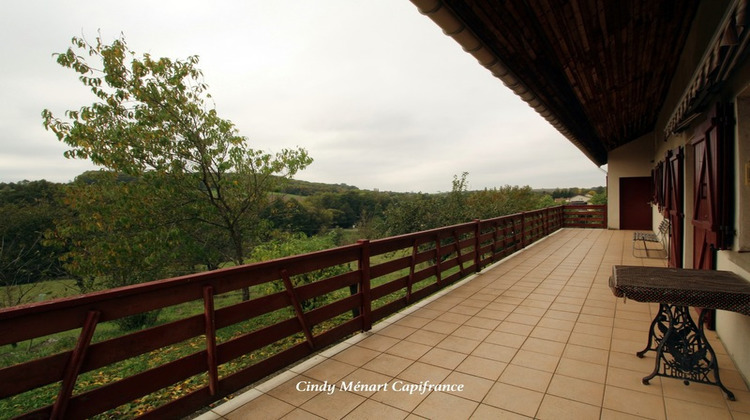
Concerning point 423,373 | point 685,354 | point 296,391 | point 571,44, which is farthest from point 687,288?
point 571,44

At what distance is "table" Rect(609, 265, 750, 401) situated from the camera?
6.04 feet

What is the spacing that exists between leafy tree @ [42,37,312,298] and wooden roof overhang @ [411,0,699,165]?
484 centimetres

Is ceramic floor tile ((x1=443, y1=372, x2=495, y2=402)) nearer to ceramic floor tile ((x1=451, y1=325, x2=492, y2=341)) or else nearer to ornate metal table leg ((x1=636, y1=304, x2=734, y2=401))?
ceramic floor tile ((x1=451, y1=325, x2=492, y2=341))

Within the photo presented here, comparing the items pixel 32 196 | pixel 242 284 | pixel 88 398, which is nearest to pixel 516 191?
pixel 242 284

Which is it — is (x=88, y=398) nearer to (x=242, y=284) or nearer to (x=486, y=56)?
(x=242, y=284)

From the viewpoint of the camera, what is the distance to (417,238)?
12.8ft

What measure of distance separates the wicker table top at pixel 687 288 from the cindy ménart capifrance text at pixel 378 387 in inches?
49.9

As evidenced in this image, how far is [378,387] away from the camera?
223cm

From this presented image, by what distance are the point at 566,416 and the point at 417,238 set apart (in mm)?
2286

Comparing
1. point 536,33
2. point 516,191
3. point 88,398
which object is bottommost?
point 88,398

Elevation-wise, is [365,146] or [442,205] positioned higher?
[365,146]

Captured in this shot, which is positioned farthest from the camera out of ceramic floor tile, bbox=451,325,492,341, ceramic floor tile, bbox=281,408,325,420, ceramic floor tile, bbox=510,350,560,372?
ceramic floor tile, bbox=451,325,492,341

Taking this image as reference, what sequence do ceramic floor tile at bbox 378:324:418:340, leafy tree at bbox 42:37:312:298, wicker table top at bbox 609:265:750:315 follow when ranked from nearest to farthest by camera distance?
1. wicker table top at bbox 609:265:750:315
2. ceramic floor tile at bbox 378:324:418:340
3. leafy tree at bbox 42:37:312:298

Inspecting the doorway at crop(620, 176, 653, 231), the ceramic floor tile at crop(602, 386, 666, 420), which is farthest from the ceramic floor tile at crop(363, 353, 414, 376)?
the doorway at crop(620, 176, 653, 231)
